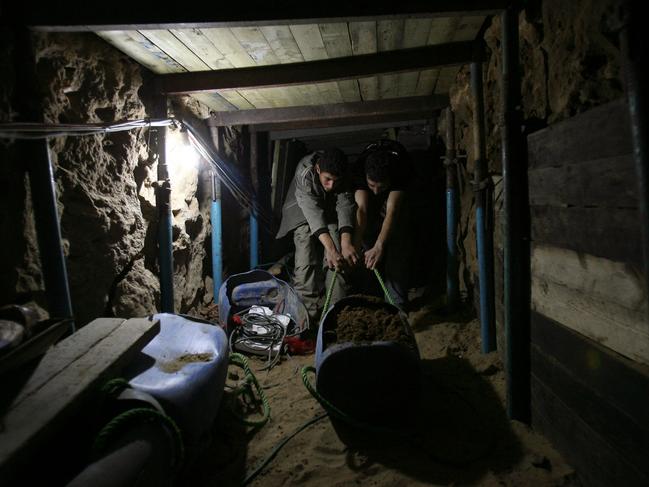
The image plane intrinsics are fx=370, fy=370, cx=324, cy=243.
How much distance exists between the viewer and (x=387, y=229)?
14.7ft

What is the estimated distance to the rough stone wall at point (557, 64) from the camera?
64.6 inches

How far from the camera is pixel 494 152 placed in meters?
3.23

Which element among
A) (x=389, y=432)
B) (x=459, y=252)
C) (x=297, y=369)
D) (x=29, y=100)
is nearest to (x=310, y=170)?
(x=459, y=252)

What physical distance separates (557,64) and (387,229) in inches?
103

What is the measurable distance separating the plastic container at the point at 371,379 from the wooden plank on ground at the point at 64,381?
3.77 ft

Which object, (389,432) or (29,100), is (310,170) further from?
(389,432)

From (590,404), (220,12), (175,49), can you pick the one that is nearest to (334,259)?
(175,49)

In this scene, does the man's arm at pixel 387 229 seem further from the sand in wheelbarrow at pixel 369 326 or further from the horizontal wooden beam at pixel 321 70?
the horizontal wooden beam at pixel 321 70

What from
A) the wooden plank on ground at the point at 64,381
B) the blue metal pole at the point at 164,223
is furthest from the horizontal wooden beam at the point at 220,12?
the wooden plank on ground at the point at 64,381

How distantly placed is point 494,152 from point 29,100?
346cm

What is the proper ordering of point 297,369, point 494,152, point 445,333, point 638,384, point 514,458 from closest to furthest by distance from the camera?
point 638,384 < point 514,458 < point 494,152 < point 297,369 < point 445,333

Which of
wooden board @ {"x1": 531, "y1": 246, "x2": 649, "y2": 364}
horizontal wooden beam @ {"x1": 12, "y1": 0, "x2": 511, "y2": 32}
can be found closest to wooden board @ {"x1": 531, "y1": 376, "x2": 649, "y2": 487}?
wooden board @ {"x1": 531, "y1": 246, "x2": 649, "y2": 364}

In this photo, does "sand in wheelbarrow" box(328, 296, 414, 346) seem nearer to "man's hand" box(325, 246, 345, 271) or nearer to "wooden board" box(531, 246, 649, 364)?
"wooden board" box(531, 246, 649, 364)

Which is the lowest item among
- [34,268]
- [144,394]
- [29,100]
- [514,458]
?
[514,458]
